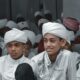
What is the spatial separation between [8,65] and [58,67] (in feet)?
2.09

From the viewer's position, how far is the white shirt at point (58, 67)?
5148 millimetres

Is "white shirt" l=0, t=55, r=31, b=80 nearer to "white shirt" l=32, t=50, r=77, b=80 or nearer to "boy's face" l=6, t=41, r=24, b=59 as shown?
"boy's face" l=6, t=41, r=24, b=59

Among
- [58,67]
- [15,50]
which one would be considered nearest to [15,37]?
[15,50]

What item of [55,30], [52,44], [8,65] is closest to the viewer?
[52,44]

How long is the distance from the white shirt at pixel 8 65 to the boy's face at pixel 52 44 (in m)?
0.33

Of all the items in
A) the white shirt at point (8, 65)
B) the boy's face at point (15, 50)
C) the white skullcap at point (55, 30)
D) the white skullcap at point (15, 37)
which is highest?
the white skullcap at point (55, 30)

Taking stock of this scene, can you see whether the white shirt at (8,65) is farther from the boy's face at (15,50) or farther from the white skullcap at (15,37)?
the white skullcap at (15,37)

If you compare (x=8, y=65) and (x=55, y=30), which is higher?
(x=55, y=30)

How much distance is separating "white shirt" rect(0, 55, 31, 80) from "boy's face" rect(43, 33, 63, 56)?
33 cm

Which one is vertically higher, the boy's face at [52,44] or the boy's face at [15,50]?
the boy's face at [52,44]

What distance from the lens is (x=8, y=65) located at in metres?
5.38

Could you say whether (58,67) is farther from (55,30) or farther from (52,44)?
(55,30)

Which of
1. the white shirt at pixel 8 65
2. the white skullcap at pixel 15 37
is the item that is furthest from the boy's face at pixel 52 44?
the white skullcap at pixel 15 37

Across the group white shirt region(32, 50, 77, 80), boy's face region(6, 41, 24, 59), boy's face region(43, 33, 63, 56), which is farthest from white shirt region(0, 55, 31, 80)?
boy's face region(43, 33, 63, 56)
